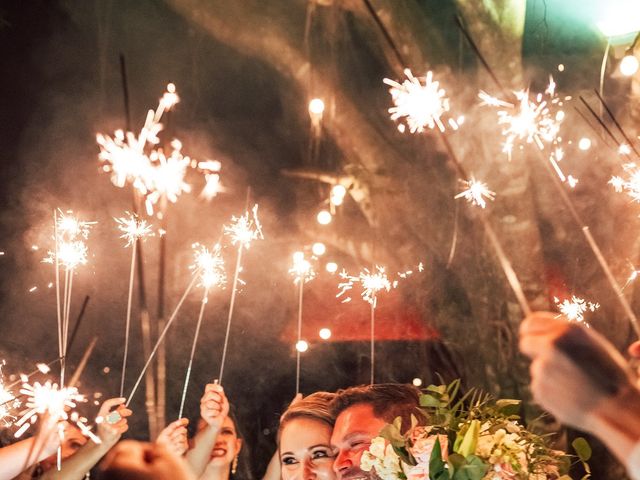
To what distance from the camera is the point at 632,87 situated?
12.0 ft

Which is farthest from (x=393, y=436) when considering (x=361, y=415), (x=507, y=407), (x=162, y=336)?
(x=162, y=336)

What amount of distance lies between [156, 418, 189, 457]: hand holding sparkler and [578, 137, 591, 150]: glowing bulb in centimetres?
261

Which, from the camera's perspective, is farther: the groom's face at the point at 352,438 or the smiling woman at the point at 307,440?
the smiling woman at the point at 307,440

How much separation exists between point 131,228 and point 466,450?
84.1 inches

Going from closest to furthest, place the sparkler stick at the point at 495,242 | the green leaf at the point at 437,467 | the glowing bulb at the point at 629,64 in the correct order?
the green leaf at the point at 437,467 < the glowing bulb at the point at 629,64 < the sparkler stick at the point at 495,242

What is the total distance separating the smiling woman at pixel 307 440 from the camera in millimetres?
2838

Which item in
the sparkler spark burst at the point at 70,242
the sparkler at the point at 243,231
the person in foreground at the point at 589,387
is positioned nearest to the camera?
the person in foreground at the point at 589,387

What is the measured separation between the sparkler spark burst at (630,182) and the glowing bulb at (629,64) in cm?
51

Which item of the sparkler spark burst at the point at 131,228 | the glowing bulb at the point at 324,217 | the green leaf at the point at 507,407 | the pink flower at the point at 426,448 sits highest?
the glowing bulb at the point at 324,217

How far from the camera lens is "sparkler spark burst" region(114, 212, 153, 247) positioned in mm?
3123

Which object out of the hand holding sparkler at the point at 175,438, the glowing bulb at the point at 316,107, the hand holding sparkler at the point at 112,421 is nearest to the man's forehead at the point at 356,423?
the hand holding sparkler at the point at 175,438

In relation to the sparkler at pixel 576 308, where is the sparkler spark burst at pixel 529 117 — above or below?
above

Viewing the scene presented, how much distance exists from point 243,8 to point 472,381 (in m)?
2.45

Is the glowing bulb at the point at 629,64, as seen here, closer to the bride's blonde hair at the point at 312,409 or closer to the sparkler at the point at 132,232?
the bride's blonde hair at the point at 312,409
